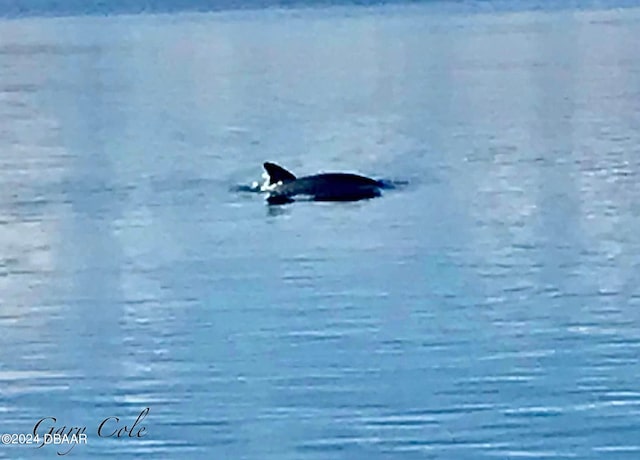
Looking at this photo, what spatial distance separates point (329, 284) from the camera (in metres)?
17.6

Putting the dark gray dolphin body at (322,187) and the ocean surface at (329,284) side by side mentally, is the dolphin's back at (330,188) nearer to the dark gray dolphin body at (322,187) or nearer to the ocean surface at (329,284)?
the dark gray dolphin body at (322,187)

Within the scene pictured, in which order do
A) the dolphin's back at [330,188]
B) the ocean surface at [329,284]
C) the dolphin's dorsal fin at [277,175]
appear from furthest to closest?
the dolphin's dorsal fin at [277,175] → the dolphin's back at [330,188] → the ocean surface at [329,284]

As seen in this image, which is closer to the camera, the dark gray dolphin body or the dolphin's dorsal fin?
the dark gray dolphin body

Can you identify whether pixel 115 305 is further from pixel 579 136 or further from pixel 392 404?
pixel 579 136

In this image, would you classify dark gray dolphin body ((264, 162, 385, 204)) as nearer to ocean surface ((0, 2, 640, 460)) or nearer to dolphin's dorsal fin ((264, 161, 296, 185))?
dolphin's dorsal fin ((264, 161, 296, 185))
